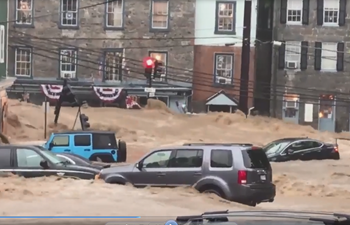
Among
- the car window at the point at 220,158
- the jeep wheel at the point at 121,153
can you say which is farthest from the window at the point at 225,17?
the car window at the point at 220,158

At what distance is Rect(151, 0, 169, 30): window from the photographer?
54.5m

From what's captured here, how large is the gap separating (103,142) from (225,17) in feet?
87.0

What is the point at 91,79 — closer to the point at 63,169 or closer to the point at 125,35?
the point at 125,35

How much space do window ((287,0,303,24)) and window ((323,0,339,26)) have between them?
1.80 m

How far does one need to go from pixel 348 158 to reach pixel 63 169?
897 inches

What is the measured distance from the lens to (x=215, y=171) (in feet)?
58.1

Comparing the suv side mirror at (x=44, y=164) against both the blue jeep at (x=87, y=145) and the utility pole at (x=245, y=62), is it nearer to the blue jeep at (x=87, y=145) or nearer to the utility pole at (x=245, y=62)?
the blue jeep at (x=87, y=145)

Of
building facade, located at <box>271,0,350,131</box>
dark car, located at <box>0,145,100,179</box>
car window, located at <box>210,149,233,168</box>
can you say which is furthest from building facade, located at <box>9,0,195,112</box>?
car window, located at <box>210,149,233,168</box>

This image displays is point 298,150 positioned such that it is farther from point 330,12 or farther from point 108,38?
point 330,12

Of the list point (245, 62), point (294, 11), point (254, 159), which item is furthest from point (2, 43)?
point (294, 11)

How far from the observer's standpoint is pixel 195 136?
154 ft

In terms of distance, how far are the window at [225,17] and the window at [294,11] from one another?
171 inches

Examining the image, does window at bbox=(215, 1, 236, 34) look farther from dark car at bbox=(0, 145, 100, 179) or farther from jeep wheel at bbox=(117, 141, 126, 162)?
dark car at bbox=(0, 145, 100, 179)

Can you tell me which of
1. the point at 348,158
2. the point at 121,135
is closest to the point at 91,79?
the point at 121,135
